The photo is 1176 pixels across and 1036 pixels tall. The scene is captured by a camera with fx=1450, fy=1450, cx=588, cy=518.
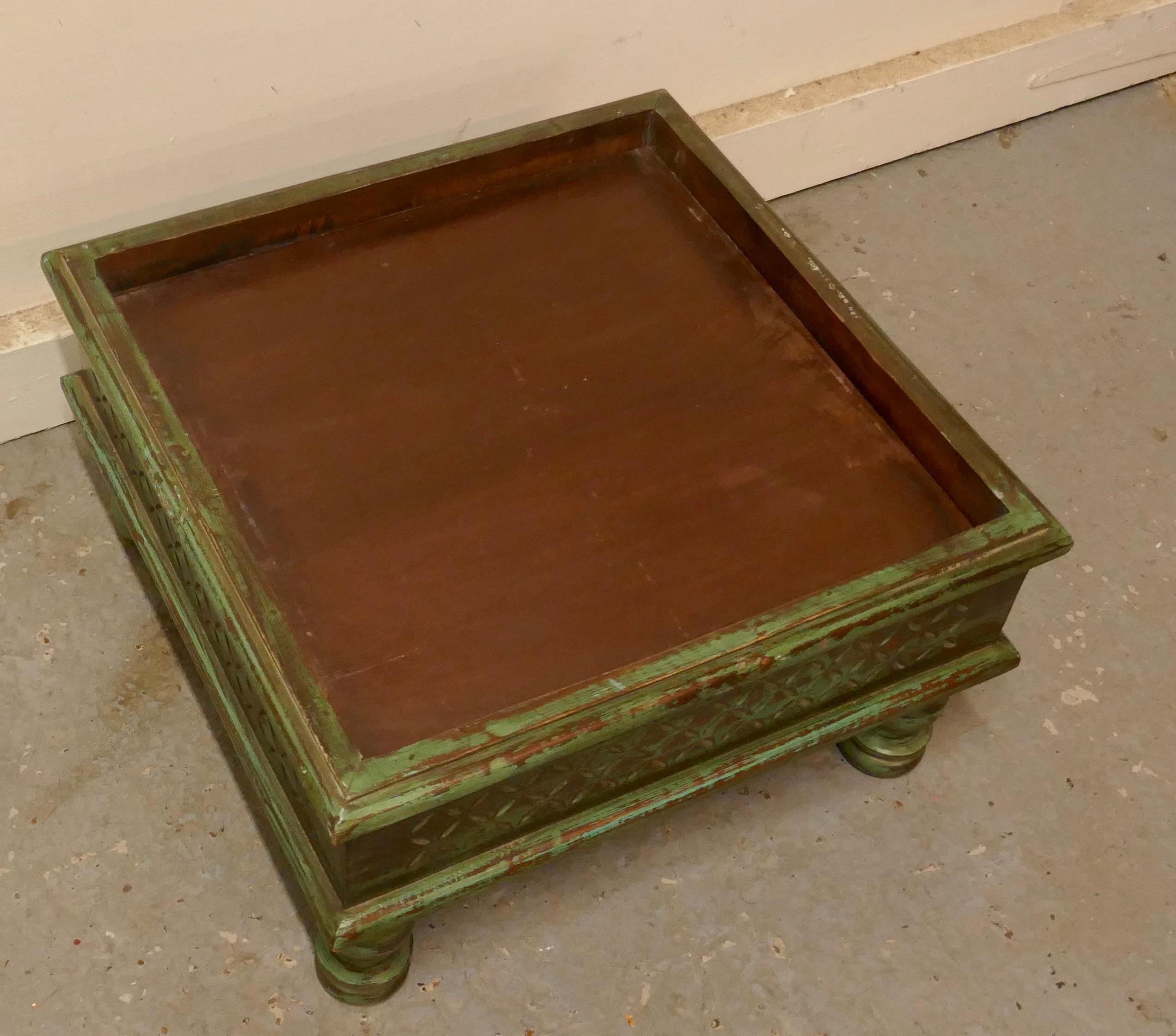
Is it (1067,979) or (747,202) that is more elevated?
(747,202)

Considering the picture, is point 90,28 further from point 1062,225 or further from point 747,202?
point 1062,225

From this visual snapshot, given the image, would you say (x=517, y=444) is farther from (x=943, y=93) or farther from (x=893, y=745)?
(x=943, y=93)

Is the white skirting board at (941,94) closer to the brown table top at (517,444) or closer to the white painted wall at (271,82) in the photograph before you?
the white painted wall at (271,82)

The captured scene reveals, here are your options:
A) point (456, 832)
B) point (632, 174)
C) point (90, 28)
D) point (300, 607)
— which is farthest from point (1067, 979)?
point (90, 28)

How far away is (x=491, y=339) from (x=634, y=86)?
0.67 metres

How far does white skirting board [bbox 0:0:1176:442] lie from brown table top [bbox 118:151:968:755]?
1.81 feet

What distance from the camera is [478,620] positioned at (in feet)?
4.59

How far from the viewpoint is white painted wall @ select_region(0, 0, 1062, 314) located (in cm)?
166

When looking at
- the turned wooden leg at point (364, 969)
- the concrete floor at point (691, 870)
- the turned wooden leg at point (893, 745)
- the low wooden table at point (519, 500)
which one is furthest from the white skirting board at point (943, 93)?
the turned wooden leg at point (364, 969)

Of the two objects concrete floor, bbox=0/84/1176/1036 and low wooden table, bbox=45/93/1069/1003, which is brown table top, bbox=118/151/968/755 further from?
concrete floor, bbox=0/84/1176/1036

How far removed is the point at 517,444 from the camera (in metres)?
1.55

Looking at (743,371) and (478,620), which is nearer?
(478,620)

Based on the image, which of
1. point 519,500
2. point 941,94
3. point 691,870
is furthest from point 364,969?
point 941,94

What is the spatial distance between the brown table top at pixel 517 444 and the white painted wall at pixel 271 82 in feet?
0.79
